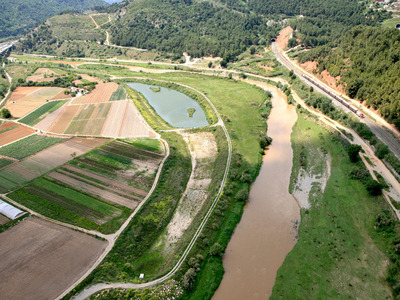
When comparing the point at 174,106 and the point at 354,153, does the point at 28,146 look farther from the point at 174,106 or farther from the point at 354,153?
the point at 354,153

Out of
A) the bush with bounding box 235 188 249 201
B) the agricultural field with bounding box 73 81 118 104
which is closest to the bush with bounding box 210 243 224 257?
the bush with bounding box 235 188 249 201

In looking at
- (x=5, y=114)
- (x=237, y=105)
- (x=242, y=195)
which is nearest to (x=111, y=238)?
(x=242, y=195)

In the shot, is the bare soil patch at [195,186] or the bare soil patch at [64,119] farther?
the bare soil patch at [64,119]

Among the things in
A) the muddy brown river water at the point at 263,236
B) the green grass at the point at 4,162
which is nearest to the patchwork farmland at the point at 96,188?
the green grass at the point at 4,162

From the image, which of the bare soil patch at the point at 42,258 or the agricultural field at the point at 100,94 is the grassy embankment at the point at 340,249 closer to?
the bare soil patch at the point at 42,258

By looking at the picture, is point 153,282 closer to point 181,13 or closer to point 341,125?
point 341,125

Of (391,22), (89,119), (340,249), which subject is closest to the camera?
(340,249)
